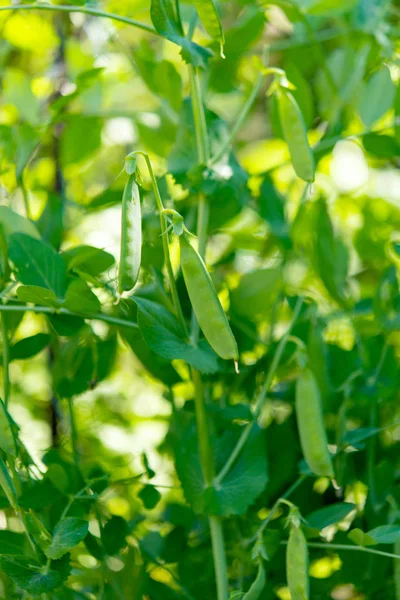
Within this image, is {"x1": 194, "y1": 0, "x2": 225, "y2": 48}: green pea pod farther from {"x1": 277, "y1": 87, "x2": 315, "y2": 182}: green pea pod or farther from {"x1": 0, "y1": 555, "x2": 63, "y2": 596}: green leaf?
{"x1": 0, "y1": 555, "x2": 63, "y2": 596}: green leaf

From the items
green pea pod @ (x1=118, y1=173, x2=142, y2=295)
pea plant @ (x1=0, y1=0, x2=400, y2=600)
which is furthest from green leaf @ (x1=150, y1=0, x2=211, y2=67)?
green pea pod @ (x1=118, y1=173, x2=142, y2=295)

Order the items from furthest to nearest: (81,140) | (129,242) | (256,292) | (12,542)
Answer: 1. (81,140)
2. (256,292)
3. (12,542)
4. (129,242)

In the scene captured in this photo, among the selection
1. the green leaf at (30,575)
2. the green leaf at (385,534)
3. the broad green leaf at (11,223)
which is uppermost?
the broad green leaf at (11,223)

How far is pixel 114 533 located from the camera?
1.71 ft

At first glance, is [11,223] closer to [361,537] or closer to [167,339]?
[167,339]

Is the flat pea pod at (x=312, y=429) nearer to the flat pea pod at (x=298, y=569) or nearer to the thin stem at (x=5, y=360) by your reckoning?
the flat pea pod at (x=298, y=569)

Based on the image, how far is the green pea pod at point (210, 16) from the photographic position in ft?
1.47

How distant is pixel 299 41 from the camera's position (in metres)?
0.74

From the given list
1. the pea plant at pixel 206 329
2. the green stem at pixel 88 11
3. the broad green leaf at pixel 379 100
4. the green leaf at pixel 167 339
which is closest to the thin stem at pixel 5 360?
the pea plant at pixel 206 329

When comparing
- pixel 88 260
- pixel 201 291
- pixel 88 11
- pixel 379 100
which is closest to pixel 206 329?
pixel 201 291

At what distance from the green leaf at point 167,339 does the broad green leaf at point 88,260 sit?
0.19 ft

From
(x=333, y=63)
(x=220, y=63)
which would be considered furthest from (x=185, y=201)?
(x=333, y=63)

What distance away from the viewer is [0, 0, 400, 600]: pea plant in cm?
47

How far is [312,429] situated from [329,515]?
0.08m
